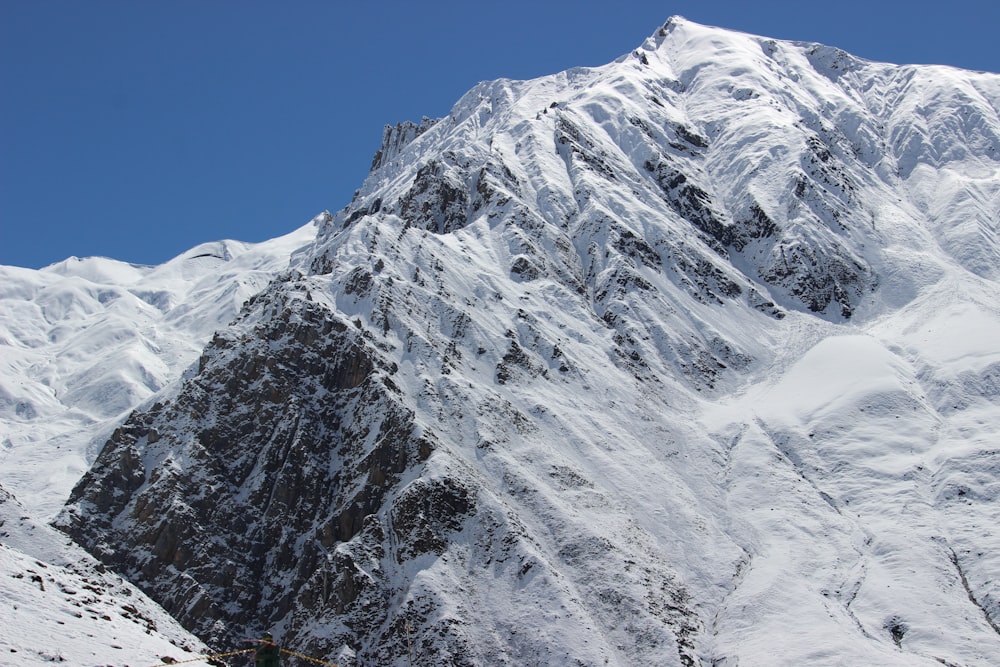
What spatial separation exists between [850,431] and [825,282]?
49574mm

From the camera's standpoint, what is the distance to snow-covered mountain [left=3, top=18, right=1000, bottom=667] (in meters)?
96.5

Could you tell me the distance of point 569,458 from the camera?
118 m

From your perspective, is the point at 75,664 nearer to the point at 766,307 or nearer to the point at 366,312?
the point at 366,312

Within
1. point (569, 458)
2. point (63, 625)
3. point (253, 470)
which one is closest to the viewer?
point (63, 625)

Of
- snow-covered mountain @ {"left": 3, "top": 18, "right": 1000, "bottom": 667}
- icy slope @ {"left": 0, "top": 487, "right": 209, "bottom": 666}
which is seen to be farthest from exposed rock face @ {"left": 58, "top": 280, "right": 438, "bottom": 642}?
icy slope @ {"left": 0, "top": 487, "right": 209, "bottom": 666}

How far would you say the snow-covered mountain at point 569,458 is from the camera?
317ft

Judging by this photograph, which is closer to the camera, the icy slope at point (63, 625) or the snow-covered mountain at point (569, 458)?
the icy slope at point (63, 625)

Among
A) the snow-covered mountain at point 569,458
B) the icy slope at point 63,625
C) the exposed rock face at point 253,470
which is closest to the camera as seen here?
the icy slope at point 63,625

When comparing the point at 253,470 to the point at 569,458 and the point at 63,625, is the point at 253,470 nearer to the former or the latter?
the point at 569,458

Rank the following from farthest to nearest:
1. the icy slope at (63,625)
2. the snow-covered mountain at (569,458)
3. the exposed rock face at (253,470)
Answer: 1. the exposed rock face at (253,470)
2. the snow-covered mountain at (569,458)
3. the icy slope at (63,625)

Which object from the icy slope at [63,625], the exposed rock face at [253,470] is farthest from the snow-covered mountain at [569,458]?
the icy slope at [63,625]

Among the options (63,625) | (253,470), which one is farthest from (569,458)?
(63,625)

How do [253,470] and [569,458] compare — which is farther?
[253,470]

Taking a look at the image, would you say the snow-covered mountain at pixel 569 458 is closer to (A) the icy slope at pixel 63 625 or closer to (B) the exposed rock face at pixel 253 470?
(B) the exposed rock face at pixel 253 470
